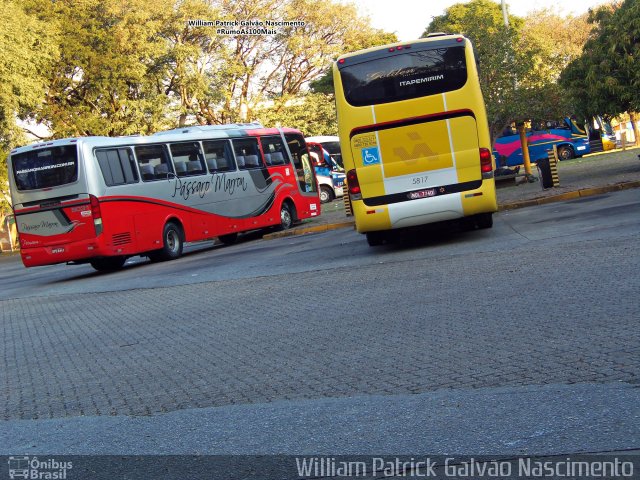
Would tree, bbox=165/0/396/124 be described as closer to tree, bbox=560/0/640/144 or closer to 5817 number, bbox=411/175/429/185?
tree, bbox=560/0/640/144

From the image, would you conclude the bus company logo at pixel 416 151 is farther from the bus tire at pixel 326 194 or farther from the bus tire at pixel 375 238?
the bus tire at pixel 326 194

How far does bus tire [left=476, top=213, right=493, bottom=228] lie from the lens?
55.5ft

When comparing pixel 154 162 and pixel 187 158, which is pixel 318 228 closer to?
pixel 187 158

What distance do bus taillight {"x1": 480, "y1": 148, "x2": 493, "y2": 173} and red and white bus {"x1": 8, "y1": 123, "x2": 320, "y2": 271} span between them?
9529 mm

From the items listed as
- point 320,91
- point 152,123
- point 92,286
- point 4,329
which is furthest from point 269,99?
point 4,329

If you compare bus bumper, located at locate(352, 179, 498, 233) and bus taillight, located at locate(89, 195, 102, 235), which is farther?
bus taillight, located at locate(89, 195, 102, 235)

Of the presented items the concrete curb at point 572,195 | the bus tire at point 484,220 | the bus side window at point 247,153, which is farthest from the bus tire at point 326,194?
the bus tire at point 484,220

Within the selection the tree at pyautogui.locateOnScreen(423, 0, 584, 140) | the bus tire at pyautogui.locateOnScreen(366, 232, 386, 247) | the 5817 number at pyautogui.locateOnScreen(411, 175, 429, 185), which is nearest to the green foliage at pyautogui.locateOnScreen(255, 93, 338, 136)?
the tree at pyautogui.locateOnScreen(423, 0, 584, 140)

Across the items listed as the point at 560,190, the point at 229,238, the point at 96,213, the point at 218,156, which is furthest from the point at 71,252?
the point at 560,190

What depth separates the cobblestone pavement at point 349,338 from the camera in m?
6.68

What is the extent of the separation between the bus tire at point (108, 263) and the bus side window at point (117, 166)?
6.97ft

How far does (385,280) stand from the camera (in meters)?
12.5

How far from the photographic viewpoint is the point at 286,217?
28422 mm

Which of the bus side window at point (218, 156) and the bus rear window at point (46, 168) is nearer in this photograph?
the bus rear window at point (46, 168)
